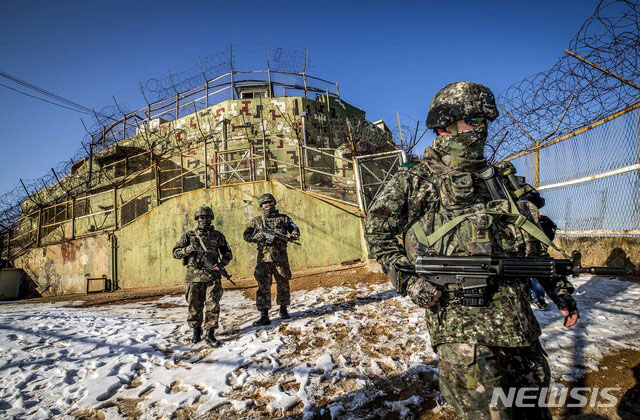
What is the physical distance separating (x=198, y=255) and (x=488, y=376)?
150 inches

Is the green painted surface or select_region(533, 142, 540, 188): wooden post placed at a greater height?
select_region(533, 142, 540, 188): wooden post

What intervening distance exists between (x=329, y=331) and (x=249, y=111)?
500 inches

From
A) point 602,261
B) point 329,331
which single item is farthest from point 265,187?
point 602,261

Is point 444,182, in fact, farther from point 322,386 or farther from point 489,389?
point 322,386

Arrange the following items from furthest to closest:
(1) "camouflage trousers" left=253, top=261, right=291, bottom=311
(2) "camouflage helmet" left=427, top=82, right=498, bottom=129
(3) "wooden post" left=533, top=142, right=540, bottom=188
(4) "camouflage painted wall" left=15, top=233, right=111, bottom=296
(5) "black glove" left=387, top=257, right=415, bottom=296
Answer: (4) "camouflage painted wall" left=15, top=233, right=111, bottom=296 → (3) "wooden post" left=533, top=142, right=540, bottom=188 → (1) "camouflage trousers" left=253, top=261, right=291, bottom=311 → (2) "camouflage helmet" left=427, top=82, right=498, bottom=129 → (5) "black glove" left=387, top=257, right=415, bottom=296

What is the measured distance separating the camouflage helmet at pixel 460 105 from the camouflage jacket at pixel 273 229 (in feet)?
11.9

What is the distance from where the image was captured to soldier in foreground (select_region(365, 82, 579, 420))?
1405mm

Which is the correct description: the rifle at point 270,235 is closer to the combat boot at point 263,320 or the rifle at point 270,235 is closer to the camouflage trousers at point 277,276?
the camouflage trousers at point 277,276

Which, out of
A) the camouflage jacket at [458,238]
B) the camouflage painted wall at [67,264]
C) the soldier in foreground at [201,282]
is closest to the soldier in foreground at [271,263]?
the soldier in foreground at [201,282]

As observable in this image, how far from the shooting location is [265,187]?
29.7ft

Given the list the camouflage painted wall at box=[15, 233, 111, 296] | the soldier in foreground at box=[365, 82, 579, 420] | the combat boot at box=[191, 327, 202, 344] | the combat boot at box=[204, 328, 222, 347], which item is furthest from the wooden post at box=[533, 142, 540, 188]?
the camouflage painted wall at box=[15, 233, 111, 296]


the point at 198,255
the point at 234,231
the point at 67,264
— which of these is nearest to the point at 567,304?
the point at 198,255

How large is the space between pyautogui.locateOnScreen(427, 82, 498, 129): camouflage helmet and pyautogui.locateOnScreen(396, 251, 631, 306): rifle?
2.39ft

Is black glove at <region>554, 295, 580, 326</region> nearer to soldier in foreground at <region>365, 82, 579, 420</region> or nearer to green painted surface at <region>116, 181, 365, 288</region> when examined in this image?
soldier in foreground at <region>365, 82, 579, 420</region>
